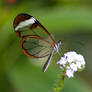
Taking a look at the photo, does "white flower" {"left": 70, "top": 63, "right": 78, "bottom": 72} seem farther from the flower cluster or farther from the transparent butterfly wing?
the transparent butterfly wing

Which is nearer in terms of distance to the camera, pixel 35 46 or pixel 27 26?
pixel 27 26

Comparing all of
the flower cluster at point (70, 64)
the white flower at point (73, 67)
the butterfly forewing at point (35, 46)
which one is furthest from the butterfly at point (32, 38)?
the white flower at point (73, 67)

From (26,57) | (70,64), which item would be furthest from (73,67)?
(26,57)

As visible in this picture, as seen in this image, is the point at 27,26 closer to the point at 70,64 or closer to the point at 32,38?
the point at 32,38

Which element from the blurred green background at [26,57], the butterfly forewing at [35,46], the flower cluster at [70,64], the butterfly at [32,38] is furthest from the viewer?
the blurred green background at [26,57]

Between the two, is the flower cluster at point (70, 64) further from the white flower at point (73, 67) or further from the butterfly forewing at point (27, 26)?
the butterfly forewing at point (27, 26)

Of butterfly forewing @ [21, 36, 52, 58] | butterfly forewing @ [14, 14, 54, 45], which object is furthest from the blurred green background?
butterfly forewing @ [14, 14, 54, 45]
